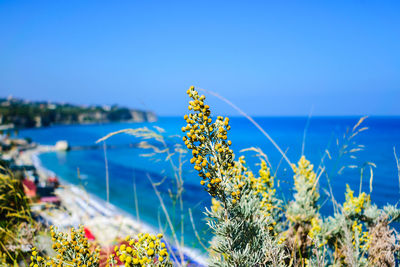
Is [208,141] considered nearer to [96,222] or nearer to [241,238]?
[241,238]

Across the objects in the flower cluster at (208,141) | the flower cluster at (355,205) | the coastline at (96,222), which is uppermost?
the flower cluster at (208,141)

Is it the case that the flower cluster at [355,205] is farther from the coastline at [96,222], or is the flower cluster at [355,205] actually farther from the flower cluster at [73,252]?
the flower cluster at [73,252]

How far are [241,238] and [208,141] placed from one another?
62 cm

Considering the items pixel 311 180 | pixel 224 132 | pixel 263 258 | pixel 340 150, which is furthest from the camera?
pixel 311 180

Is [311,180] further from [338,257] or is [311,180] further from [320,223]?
[338,257]

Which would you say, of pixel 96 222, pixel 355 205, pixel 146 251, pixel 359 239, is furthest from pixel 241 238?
pixel 96 222

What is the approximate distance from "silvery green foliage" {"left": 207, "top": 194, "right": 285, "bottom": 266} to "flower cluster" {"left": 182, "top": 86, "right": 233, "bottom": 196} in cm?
22

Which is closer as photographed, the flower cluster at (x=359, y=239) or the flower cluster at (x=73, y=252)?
the flower cluster at (x=73, y=252)

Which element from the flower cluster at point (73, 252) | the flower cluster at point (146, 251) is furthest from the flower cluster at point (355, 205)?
the flower cluster at point (73, 252)

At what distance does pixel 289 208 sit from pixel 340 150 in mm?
733

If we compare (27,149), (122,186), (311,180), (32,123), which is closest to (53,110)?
(32,123)

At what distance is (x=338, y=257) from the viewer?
7.65ft

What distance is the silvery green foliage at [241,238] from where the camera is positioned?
4.78 ft

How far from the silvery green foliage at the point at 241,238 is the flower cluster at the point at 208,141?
0.72 ft
